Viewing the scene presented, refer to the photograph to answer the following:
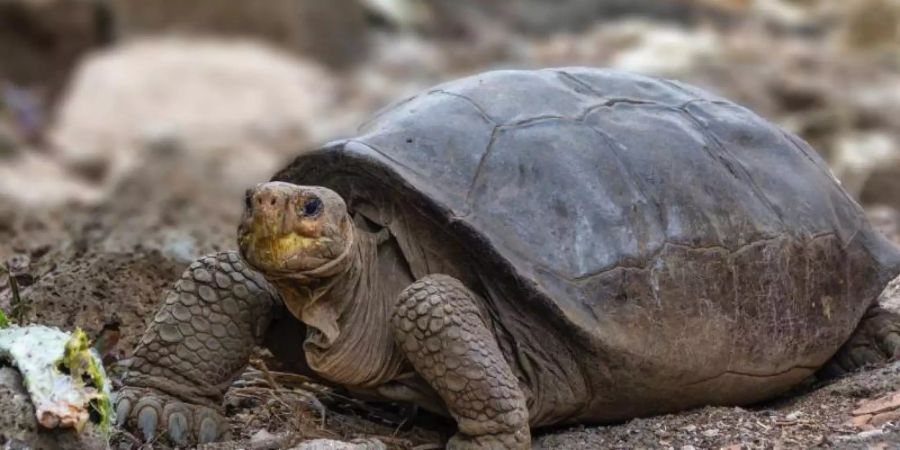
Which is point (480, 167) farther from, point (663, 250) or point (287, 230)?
point (287, 230)

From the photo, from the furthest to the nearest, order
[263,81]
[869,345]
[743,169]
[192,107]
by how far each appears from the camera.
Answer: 1. [263,81]
2. [192,107]
3. [869,345]
4. [743,169]

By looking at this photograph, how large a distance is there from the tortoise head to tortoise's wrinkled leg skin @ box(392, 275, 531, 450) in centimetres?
24

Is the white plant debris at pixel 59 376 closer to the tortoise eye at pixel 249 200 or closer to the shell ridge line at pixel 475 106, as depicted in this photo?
the tortoise eye at pixel 249 200

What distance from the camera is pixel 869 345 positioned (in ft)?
12.3

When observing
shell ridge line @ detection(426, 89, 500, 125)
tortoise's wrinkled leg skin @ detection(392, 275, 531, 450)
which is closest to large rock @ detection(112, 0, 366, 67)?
shell ridge line @ detection(426, 89, 500, 125)

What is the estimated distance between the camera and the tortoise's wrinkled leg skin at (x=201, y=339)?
317 centimetres

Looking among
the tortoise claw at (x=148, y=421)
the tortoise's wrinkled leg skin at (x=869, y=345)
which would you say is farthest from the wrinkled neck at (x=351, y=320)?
the tortoise's wrinkled leg skin at (x=869, y=345)

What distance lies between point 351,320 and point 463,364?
31 cm

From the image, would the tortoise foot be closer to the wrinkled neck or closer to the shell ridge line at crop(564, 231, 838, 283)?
the wrinkled neck

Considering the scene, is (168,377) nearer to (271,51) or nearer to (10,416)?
(10,416)

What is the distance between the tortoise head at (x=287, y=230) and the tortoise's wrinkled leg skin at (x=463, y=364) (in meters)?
0.24

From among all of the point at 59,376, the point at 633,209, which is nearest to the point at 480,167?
the point at 633,209

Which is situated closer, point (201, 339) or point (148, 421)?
point (148, 421)

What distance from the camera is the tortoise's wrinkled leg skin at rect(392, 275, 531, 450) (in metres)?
2.97
